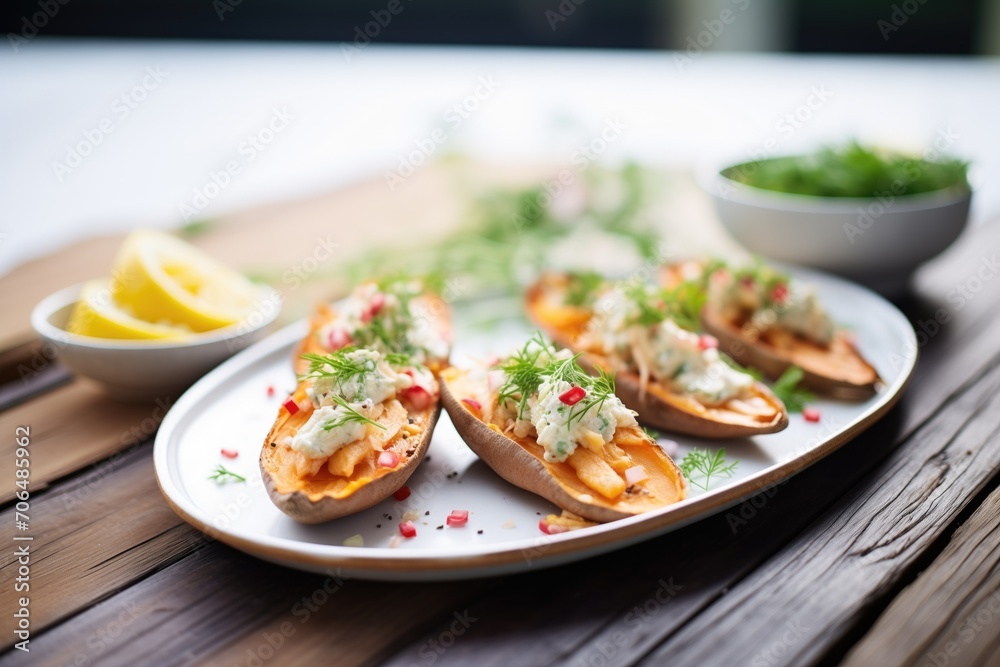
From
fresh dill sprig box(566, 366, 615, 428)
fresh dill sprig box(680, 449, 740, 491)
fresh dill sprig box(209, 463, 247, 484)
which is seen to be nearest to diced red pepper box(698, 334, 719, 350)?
fresh dill sprig box(680, 449, 740, 491)

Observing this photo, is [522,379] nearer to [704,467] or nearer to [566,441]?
[566,441]

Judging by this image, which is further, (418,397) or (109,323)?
(109,323)

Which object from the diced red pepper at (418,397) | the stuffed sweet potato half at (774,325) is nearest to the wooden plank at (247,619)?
the diced red pepper at (418,397)

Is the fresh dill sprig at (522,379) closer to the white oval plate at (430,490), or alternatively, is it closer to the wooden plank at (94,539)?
the white oval plate at (430,490)

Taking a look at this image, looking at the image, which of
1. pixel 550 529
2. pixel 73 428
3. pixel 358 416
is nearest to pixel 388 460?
pixel 358 416

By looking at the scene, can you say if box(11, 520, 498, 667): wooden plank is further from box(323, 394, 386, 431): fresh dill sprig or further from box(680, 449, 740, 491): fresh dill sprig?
box(680, 449, 740, 491): fresh dill sprig

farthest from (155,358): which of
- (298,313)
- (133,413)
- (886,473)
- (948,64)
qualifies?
(948,64)
